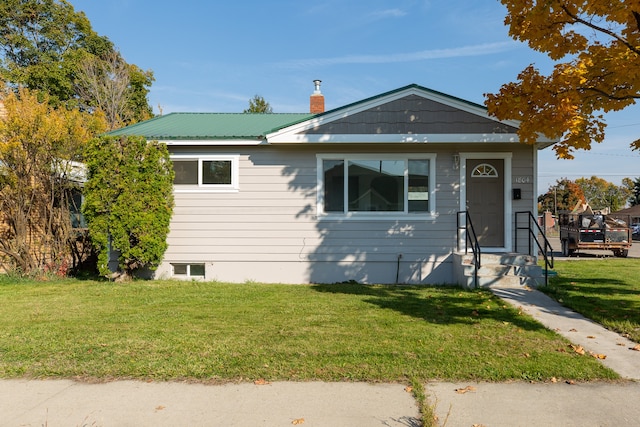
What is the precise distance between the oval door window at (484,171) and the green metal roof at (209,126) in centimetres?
391

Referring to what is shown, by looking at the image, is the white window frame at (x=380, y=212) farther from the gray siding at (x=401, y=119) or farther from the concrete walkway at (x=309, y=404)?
the concrete walkway at (x=309, y=404)

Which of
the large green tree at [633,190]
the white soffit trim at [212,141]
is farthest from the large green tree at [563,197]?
the white soffit trim at [212,141]

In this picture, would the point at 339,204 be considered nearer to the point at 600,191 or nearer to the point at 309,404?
the point at 309,404

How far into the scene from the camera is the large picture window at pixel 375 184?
9.59 meters

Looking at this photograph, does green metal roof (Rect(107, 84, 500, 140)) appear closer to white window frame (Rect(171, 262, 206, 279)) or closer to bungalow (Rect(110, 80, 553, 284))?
bungalow (Rect(110, 80, 553, 284))

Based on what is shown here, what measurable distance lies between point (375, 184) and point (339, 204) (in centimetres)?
91

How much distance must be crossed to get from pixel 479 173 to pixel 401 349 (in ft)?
20.1

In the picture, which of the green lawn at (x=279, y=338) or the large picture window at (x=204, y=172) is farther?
the large picture window at (x=204, y=172)

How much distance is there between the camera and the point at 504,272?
8.63 m

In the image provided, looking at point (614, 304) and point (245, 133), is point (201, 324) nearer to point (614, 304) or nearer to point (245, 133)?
point (245, 133)

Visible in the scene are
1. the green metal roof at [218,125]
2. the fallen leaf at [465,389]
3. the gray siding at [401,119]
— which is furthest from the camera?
the green metal roof at [218,125]

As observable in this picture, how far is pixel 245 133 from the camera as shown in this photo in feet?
31.9

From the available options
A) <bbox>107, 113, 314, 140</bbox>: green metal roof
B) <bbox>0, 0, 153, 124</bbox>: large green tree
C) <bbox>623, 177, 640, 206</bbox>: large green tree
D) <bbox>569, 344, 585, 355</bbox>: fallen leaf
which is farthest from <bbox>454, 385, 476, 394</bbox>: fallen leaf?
<bbox>623, 177, 640, 206</bbox>: large green tree

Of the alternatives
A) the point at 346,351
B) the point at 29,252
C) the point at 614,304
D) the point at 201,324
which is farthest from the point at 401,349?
the point at 29,252
